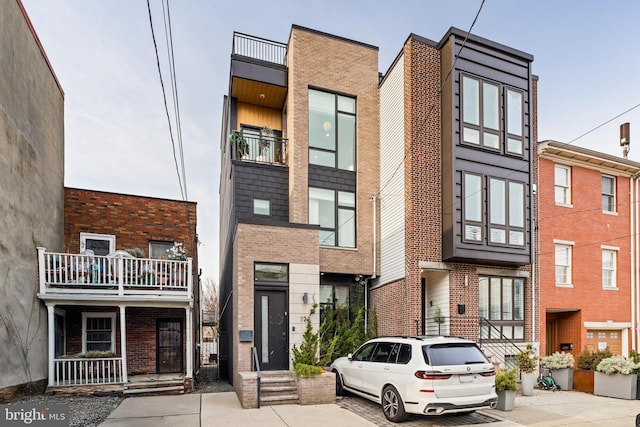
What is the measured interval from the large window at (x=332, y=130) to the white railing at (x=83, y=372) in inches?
335

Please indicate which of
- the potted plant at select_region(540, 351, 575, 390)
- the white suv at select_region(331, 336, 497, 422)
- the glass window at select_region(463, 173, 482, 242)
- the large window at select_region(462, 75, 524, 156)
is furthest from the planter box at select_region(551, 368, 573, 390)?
the large window at select_region(462, 75, 524, 156)

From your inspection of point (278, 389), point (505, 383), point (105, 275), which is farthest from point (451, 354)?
point (105, 275)

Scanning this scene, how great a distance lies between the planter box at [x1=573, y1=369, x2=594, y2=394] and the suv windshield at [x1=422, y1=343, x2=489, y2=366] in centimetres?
636

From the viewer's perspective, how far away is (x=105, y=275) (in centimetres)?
1141

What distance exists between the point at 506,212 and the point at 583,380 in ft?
17.7

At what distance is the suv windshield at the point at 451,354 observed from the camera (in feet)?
25.7

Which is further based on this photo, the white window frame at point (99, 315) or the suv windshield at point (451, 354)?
the white window frame at point (99, 315)

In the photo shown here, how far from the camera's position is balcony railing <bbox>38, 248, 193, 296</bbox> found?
35.9 ft

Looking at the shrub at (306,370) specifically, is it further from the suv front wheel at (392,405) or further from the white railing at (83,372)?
the white railing at (83,372)

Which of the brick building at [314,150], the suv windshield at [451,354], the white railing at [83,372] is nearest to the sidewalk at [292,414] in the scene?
the white railing at [83,372]

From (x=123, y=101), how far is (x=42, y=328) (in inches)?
254

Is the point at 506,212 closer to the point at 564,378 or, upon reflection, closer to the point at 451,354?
the point at 564,378

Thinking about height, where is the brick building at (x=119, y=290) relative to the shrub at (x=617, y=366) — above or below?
above

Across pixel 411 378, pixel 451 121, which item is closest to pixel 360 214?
pixel 451 121
